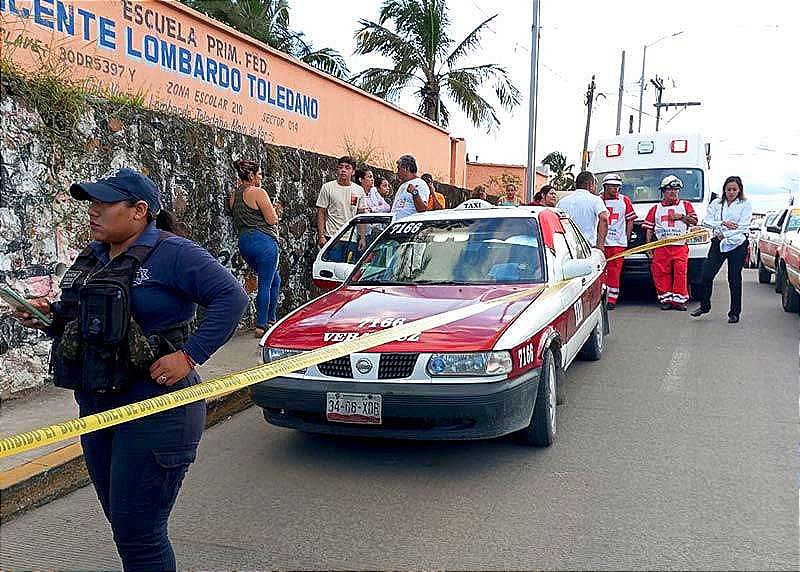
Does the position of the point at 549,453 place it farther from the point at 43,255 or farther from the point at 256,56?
the point at 256,56

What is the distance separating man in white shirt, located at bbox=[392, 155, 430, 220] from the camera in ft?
31.8

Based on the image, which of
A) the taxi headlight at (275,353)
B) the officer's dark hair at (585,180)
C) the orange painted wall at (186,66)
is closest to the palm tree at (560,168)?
the orange painted wall at (186,66)

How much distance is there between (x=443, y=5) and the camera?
2173cm

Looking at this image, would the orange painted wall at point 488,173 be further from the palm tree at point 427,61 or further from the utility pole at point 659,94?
the utility pole at point 659,94

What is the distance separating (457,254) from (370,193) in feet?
15.2

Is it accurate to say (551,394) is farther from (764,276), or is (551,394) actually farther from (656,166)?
(764,276)

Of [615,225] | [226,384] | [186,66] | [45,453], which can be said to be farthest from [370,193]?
[226,384]

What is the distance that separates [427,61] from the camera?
72.7 ft

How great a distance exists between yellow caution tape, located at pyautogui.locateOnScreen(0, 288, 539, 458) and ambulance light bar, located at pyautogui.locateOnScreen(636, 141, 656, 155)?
911 cm

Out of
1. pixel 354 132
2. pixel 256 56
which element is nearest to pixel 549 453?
pixel 256 56

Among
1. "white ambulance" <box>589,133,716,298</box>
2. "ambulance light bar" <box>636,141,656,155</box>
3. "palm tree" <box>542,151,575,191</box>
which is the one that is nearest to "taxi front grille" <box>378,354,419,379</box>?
"white ambulance" <box>589,133,716,298</box>

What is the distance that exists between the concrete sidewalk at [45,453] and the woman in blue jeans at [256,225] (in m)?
1.28

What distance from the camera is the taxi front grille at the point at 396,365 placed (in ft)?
14.8

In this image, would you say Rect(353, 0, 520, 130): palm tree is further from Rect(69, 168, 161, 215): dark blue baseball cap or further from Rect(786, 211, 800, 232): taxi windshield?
Rect(69, 168, 161, 215): dark blue baseball cap
